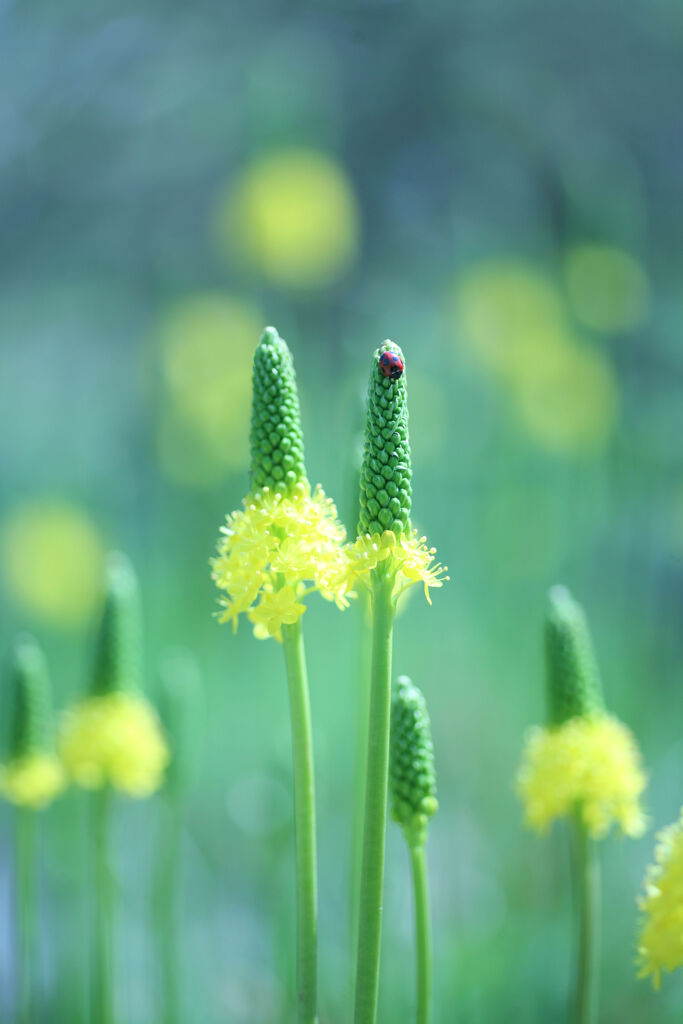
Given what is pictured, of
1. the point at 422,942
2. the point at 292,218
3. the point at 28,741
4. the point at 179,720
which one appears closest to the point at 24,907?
the point at 28,741

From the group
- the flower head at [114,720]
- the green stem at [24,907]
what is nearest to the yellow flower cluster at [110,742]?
the flower head at [114,720]

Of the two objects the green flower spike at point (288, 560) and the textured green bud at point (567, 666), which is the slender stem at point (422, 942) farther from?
the textured green bud at point (567, 666)

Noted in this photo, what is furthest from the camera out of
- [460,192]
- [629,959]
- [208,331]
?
[460,192]

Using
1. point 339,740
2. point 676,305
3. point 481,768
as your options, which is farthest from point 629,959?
point 676,305

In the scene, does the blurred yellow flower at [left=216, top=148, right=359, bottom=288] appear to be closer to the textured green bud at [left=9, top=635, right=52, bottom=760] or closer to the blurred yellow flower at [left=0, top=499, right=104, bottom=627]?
the blurred yellow flower at [left=0, top=499, right=104, bottom=627]

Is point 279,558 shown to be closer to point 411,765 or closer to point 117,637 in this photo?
point 411,765

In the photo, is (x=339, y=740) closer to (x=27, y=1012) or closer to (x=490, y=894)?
(x=490, y=894)
